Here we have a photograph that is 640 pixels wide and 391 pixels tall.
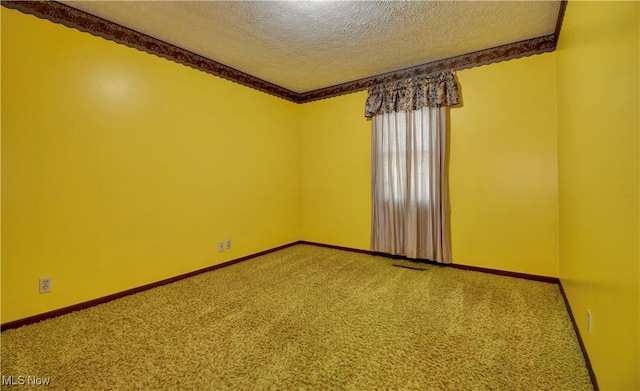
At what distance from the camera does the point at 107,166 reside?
242cm

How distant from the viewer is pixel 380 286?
2740 millimetres

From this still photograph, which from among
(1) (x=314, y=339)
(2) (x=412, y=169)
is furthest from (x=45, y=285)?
(2) (x=412, y=169)

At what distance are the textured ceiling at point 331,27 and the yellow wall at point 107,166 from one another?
39cm

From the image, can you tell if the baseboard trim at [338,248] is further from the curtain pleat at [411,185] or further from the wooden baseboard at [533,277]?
the curtain pleat at [411,185]

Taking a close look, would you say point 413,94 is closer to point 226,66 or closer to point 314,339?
point 226,66

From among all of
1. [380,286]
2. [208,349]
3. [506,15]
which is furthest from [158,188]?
[506,15]

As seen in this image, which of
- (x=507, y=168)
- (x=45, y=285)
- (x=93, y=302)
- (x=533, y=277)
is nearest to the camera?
(x=45, y=285)

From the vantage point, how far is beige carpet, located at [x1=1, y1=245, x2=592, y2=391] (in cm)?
145

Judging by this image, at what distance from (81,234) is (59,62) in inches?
53.2

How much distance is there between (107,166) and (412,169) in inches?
124

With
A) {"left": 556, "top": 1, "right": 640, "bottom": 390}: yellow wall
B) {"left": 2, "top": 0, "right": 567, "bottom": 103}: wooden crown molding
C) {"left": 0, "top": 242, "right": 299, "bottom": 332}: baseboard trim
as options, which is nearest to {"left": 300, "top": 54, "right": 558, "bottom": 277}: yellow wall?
{"left": 2, "top": 0, "right": 567, "bottom": 103}: wooden crown molding

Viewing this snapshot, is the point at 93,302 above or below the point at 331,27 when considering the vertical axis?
below

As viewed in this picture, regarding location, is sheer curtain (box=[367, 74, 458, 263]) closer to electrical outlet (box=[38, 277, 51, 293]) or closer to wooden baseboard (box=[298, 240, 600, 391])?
wooden baseboard (box=[298, 240, 600, 391])

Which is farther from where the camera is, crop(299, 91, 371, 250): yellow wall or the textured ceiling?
crop(299, 91, 371, 250): yellow wall
